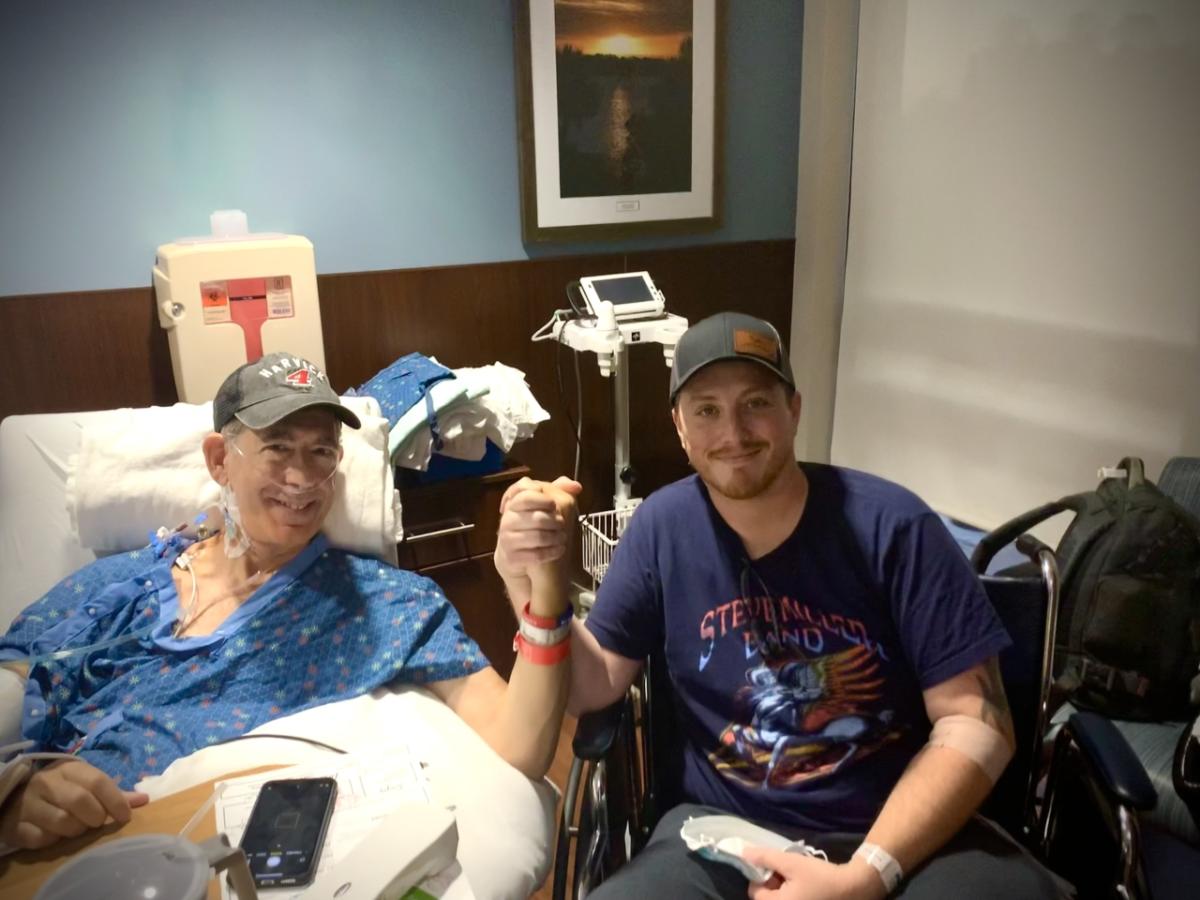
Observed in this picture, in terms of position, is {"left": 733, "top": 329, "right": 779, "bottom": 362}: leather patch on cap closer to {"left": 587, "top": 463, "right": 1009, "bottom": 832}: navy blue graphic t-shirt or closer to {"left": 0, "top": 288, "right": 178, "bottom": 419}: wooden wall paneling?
{"left": 587, "top": 463, "right": 1009, "bottom": 832}: navy blue graphic t-shirt

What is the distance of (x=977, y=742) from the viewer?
1.27m

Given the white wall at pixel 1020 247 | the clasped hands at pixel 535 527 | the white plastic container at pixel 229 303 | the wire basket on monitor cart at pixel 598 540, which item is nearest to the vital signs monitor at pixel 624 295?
the wire basket on monitor cart at pixel 598 540

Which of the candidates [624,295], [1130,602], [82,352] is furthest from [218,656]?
[1130,602]

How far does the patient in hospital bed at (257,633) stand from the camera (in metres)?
1.35

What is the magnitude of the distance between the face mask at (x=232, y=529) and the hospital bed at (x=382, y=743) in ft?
0.62

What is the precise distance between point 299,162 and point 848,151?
5.60 ft

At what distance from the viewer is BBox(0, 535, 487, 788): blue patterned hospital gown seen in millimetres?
1404

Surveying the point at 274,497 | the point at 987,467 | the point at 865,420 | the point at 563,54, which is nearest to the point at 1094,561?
the point at 987,467

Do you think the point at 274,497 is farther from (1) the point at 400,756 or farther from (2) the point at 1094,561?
(2) the point at 1094,561

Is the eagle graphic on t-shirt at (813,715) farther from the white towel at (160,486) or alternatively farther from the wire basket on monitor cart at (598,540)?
the wire basket on monitor cart at (598,540)

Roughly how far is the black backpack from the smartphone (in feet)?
4.13

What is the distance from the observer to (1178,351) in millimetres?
2203

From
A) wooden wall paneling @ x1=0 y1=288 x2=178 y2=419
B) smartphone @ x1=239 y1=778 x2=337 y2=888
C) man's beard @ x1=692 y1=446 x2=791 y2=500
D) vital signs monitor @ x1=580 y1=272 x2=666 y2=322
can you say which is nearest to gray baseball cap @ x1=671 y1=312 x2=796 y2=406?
man's beard @ x1=692 y1=446 x2=791 y2=500

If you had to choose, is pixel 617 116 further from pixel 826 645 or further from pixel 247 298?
pixel 826 645
